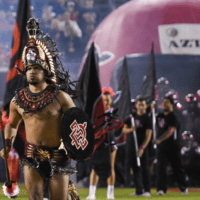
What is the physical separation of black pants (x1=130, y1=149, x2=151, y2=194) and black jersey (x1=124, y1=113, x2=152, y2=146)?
10.2 inches

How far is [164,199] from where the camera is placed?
711 centimetres

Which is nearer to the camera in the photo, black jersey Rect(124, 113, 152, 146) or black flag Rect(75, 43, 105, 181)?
black flag Rect(75, 43, 105, 181)

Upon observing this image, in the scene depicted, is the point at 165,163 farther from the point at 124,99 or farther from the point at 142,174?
the point at 124,99

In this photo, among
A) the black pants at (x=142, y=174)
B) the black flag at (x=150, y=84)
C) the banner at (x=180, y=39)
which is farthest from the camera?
the banner at (x=180, y=39)

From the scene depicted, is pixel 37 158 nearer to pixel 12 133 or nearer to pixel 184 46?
pixel 12 133

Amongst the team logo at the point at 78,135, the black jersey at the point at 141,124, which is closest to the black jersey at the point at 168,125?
the black jersey at the point at 141,124

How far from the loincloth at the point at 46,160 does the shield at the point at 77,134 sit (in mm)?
149

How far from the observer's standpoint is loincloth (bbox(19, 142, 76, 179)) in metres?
3.71

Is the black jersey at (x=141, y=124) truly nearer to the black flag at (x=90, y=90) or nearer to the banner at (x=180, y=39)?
the black flag at (x=90, y=90)

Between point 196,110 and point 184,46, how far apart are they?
1.35m

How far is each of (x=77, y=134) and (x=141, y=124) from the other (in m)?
4.07

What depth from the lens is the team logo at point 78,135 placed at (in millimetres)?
3744

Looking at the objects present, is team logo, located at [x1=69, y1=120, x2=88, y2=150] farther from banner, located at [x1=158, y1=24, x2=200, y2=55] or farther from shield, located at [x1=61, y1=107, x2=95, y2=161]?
banner, located at [x1=158, y1=24, x2=200, y2=55]

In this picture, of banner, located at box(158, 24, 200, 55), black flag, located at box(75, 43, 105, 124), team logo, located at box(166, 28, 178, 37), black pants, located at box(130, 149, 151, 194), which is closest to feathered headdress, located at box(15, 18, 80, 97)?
black flag, located at box(75, 43, 105, 124)
